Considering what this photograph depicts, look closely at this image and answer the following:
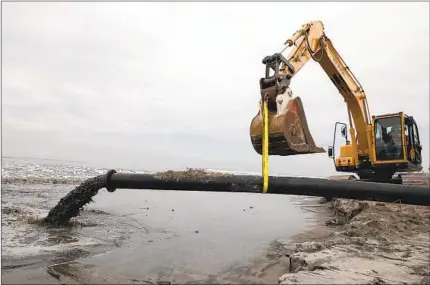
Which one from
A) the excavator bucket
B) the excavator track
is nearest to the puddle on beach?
the excavator bucket

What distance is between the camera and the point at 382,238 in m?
5.94

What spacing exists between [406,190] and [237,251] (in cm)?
277

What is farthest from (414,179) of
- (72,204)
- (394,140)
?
(72,204)

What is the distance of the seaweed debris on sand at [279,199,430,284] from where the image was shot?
399 centimetres

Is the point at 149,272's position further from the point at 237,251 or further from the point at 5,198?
the point at 5,198

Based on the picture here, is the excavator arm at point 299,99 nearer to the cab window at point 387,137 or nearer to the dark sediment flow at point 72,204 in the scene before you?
the cab window at point 387,137

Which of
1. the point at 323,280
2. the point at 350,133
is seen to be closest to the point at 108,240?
the point at 323,280

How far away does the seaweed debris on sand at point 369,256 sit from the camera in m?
3.99

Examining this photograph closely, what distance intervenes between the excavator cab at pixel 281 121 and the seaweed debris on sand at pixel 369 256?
4.74 ft

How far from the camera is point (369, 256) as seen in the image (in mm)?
4840

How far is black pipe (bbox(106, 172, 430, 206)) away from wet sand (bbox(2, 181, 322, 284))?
112 cm

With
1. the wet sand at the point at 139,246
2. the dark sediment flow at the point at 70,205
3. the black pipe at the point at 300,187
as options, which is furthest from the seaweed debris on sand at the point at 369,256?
the dark sediment flow at the point at 70,205

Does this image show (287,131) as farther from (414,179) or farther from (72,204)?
(414,179)

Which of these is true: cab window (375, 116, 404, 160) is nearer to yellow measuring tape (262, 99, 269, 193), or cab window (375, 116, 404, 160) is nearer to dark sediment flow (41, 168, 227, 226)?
yellow measuring tape (262, 99, 269, 193)
